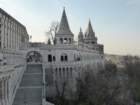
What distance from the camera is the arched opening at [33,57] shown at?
44.4 m

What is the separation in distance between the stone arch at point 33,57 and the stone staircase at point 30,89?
5.73 m

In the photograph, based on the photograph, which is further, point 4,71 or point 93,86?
point 93,86

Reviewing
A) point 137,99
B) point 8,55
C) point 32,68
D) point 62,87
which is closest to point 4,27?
point 8,55

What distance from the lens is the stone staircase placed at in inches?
1068

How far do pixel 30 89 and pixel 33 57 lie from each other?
15.5 m

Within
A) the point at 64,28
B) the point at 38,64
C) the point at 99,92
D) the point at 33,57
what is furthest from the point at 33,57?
the point at 99,92

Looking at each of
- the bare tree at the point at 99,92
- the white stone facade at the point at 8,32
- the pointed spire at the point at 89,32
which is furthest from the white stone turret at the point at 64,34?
the pointed spire at the point at 89,32

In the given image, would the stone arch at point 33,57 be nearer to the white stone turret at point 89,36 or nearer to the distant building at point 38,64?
the distant building at point 38,64

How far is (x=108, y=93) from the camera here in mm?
35344

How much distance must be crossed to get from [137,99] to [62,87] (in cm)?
1386

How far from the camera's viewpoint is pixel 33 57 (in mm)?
45031

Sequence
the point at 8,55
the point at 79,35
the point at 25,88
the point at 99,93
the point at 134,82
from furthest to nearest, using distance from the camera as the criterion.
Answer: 1. the point at 79,35
2. the point at 134,82
3. the point at 99,93
4. the point at 8,55
5. the point at 25,88

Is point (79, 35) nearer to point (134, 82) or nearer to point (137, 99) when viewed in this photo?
point (134, 82)

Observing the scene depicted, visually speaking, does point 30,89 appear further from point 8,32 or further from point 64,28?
point 64,28
